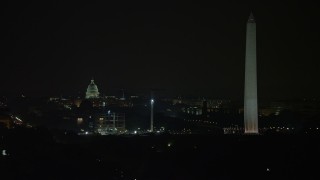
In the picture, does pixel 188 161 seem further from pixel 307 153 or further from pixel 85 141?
pixel 85 141

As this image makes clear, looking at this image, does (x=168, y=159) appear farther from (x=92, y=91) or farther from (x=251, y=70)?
(x=92, y=91)

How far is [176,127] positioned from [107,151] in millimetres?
47615

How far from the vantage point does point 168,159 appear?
42656 millimetres

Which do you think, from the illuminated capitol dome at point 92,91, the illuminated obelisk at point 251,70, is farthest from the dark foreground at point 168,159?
the illuminated capitol dome at point 92,91

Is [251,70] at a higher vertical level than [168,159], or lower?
higher

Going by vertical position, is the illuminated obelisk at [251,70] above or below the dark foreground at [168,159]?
above

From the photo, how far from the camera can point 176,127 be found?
9950 cm

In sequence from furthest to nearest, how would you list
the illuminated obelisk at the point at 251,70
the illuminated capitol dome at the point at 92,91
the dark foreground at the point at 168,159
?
the illuminated capitol dome at the point at 92,91 < the illuminated obelisk at the point at 251,70 < the dark foreground at the point at 168,159

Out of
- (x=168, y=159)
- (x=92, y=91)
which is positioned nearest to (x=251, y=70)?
(x=168, y=159)

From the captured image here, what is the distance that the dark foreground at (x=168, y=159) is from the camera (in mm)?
34281

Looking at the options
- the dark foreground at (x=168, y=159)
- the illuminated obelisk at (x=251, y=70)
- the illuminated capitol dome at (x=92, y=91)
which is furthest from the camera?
the illuminated capitol dome at (x=92, y=91)

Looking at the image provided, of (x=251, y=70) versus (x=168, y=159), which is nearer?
(x=168, y=159)

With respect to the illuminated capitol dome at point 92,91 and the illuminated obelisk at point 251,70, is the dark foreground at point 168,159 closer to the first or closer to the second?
the illuminated obelisk at point 251,70

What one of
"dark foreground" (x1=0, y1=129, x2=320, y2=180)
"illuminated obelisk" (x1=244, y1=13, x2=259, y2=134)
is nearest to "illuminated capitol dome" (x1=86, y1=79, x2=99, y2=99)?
"dark foreground" (x1=0, y1=129, x2=320, y2=180)
